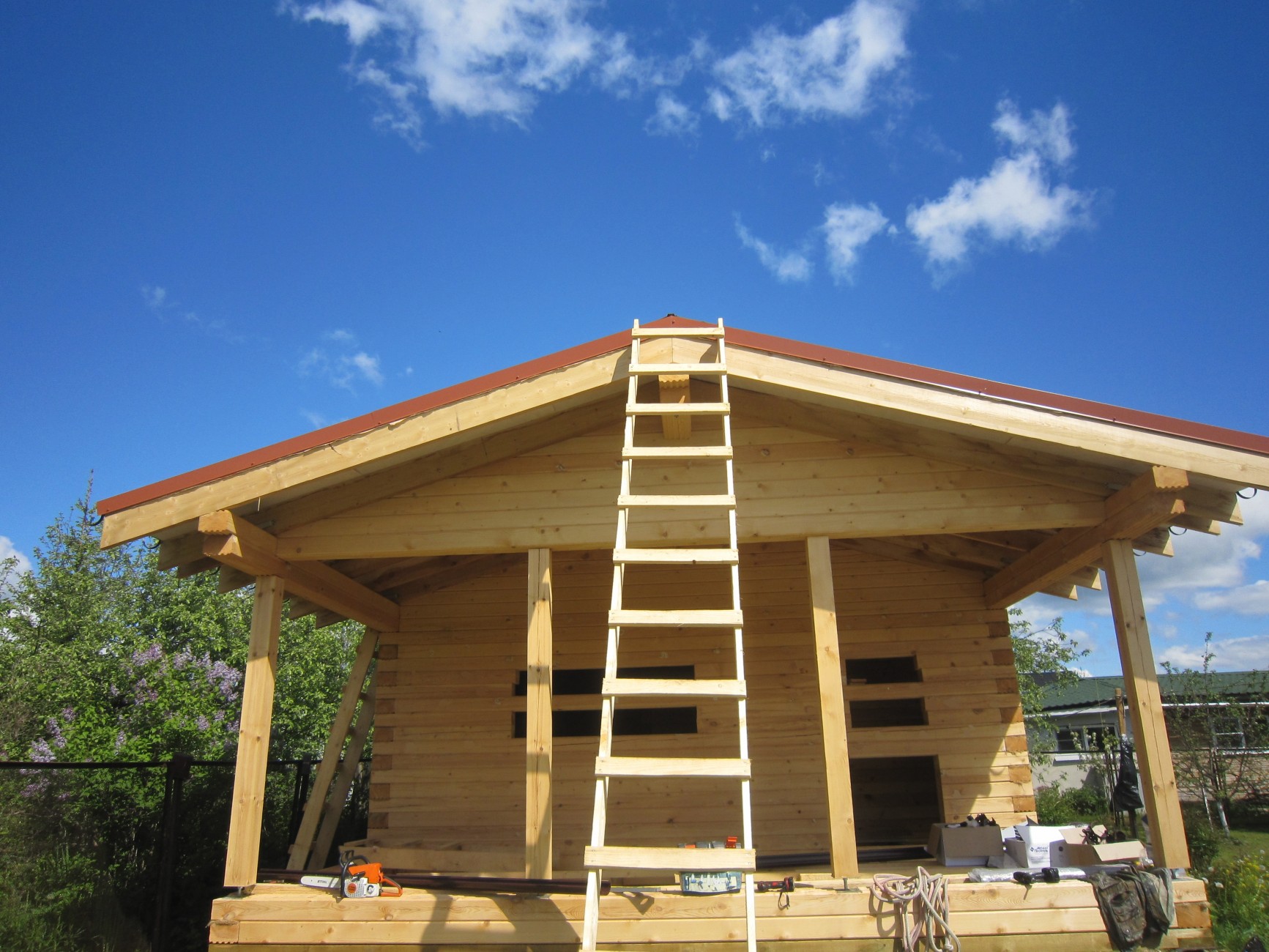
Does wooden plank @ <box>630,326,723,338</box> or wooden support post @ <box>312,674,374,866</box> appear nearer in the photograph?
wooden plank @ <box>630,326,723,338</box>

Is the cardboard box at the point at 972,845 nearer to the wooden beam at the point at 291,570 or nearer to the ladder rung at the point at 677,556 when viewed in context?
the ladder rung at the point at 677,556

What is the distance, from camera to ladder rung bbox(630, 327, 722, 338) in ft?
16.6

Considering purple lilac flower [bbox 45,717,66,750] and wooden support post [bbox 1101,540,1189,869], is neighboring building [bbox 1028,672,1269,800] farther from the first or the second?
purple lilac flower [bbox 45,717,66,750]

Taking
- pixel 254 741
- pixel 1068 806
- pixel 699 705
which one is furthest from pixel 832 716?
pixel 1068 806

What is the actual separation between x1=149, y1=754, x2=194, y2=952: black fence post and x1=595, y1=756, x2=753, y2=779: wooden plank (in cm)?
427

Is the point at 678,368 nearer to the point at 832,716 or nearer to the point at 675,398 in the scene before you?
the point at 675,398

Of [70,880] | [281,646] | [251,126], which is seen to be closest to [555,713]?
[70,880]

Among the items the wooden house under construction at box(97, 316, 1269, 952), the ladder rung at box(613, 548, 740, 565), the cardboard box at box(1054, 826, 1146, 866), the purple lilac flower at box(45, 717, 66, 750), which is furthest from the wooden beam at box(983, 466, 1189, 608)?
the purple lilac flower at box(45, 717, 66, 750)

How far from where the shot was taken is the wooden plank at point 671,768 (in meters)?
3.21

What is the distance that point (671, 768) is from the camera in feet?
10.7

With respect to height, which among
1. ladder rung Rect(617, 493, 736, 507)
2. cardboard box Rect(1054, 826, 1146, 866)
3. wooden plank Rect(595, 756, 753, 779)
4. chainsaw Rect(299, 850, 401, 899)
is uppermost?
ladder rung Rect(617, 493, 736, 507)

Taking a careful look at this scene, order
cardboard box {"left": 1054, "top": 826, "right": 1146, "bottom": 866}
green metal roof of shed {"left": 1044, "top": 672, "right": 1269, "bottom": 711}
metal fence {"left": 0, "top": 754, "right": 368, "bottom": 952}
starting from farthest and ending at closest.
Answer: green metal roof of shed {"left": 1044, "top": 672, "right": 1269, "bottom": 711}, metal fence {"left": 0, "top": 754, "right": 368, "bottom": 952}, cardboard box {"left": 1054, "top": 826, "right": 1146, "bottom": 866}

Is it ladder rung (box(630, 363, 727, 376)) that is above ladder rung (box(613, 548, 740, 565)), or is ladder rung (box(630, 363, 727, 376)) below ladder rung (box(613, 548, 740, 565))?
above

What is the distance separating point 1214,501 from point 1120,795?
3.31 m
